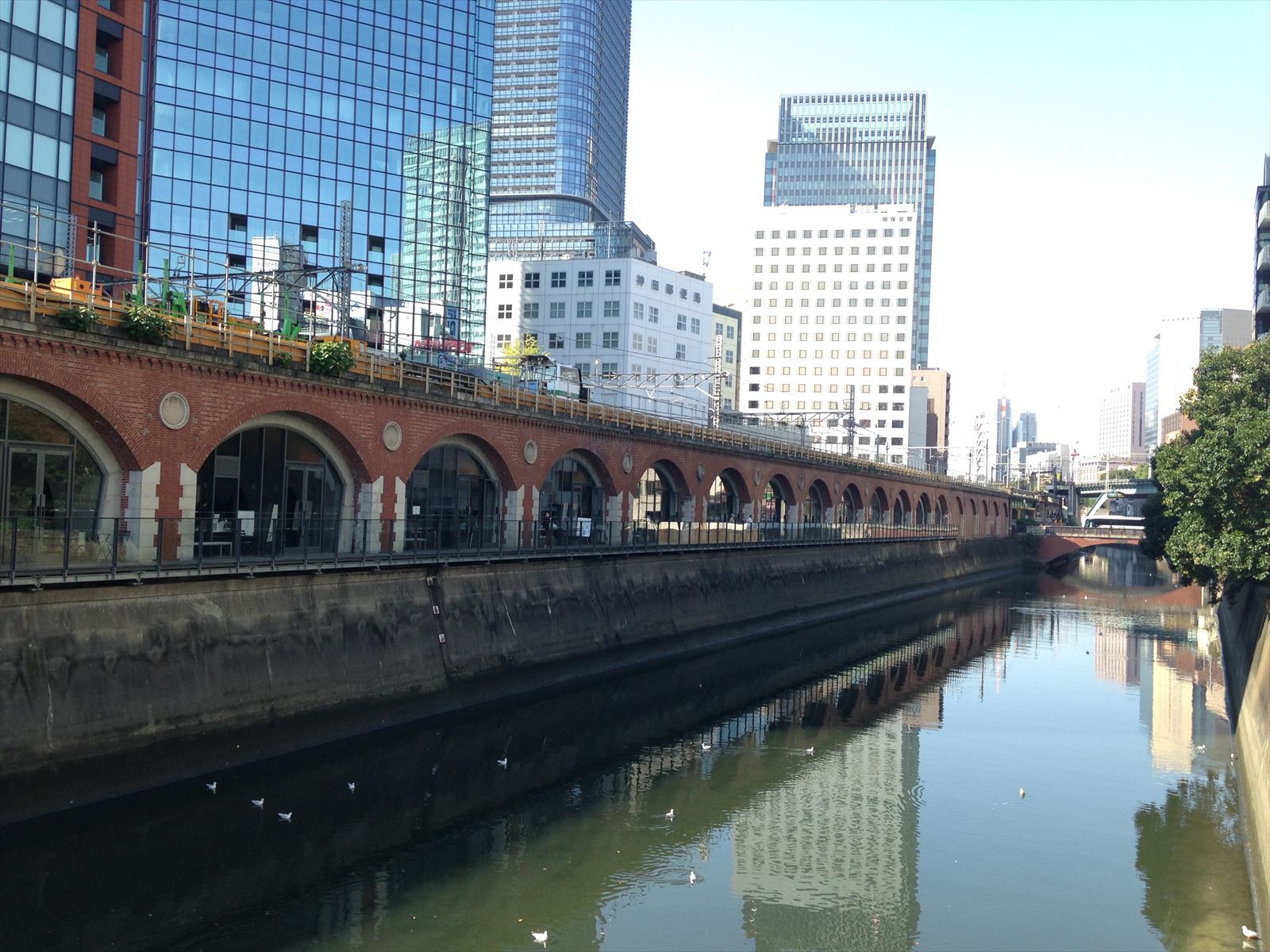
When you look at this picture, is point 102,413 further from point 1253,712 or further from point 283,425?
point 1253,712

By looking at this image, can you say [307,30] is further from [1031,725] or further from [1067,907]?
[1067,907]

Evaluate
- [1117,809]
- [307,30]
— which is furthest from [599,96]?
[1117,809]

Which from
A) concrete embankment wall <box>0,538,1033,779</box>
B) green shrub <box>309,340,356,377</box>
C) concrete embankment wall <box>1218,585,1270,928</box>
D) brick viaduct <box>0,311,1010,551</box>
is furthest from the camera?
green shrub <box>309,340,356,377</box>

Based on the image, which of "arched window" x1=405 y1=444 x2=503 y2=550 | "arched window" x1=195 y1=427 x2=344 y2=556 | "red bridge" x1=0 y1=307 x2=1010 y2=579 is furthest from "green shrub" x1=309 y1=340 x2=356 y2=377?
"arched window" x1=405 y1=444 x2=503 y2=550

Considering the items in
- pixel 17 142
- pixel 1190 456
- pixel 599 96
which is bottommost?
pixel 1190 456

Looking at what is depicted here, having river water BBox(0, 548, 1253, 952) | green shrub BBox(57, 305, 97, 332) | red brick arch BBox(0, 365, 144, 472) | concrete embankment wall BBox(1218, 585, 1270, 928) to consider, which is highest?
green shrub BBox(57, 305, 97, 332)

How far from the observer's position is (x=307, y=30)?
271ft

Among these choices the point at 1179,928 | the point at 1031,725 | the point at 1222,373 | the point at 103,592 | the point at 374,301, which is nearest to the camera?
the point at 1179,928

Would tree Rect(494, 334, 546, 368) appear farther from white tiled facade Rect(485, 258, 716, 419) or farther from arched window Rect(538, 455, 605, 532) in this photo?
arched window Rect(538, 455, 605, 532)

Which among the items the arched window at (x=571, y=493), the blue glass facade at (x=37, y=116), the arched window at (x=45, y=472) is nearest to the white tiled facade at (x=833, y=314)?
the arched window at (x=571, y=493)

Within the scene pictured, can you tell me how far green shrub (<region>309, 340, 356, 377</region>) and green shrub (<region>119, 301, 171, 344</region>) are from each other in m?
5.59

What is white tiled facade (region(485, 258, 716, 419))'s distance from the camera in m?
106

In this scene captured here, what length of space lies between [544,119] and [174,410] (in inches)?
6019

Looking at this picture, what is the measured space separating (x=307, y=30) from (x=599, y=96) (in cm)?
10219
